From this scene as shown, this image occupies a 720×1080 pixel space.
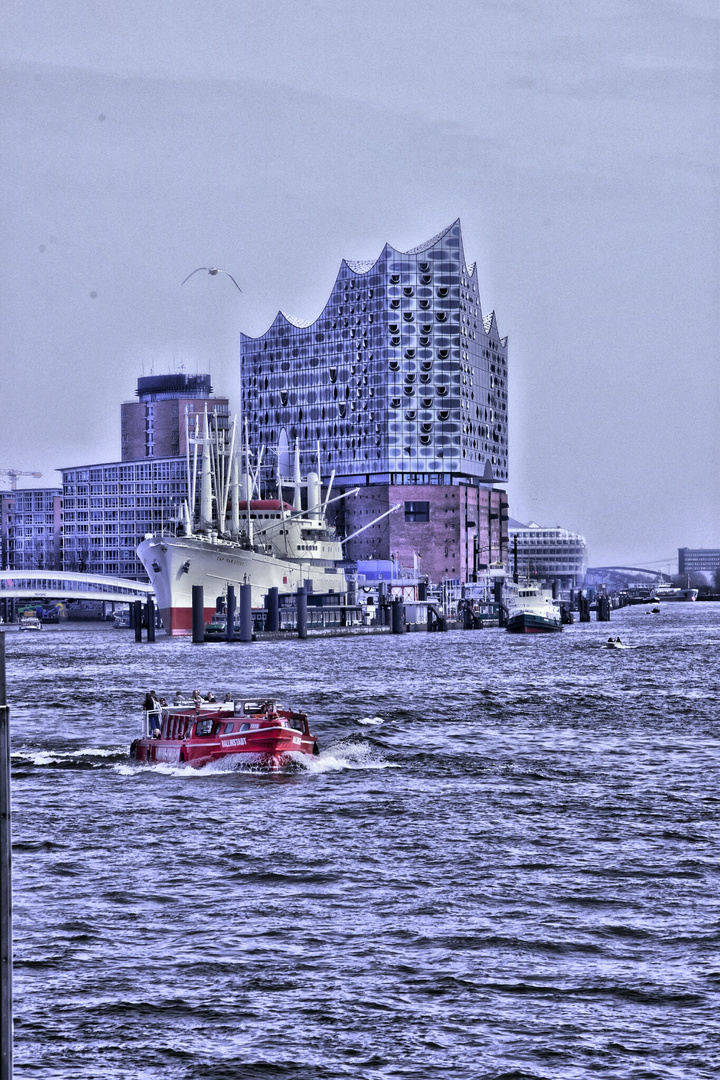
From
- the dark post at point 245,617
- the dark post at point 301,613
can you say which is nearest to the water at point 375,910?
the dark post at point 245,617

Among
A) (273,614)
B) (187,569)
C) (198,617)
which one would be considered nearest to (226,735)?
(198,617)

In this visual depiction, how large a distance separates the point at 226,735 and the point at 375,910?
21.7 metres

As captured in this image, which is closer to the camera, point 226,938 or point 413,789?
point 226,938

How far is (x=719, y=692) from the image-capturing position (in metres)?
88.5

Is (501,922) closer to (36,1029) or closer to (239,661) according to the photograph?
(36,1029)

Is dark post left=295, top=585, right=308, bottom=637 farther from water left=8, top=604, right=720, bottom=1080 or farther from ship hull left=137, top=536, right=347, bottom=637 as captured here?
water left=8, top=604, right=720, bottom=1080

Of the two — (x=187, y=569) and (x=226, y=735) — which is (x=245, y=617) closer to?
(x=187, y=569)

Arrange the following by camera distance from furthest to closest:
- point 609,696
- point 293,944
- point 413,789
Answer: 1. point 609,696
2. point 413,789
3. point 293,944

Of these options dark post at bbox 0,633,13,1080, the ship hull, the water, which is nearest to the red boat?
the water

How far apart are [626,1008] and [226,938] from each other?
25.5ft

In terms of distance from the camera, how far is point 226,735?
5009 cm

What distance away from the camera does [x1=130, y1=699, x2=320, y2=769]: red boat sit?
161 feet

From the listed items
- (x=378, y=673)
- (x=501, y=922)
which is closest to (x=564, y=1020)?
(x=501, y=922)

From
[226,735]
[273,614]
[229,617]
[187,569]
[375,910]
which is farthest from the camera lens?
[187,569]
